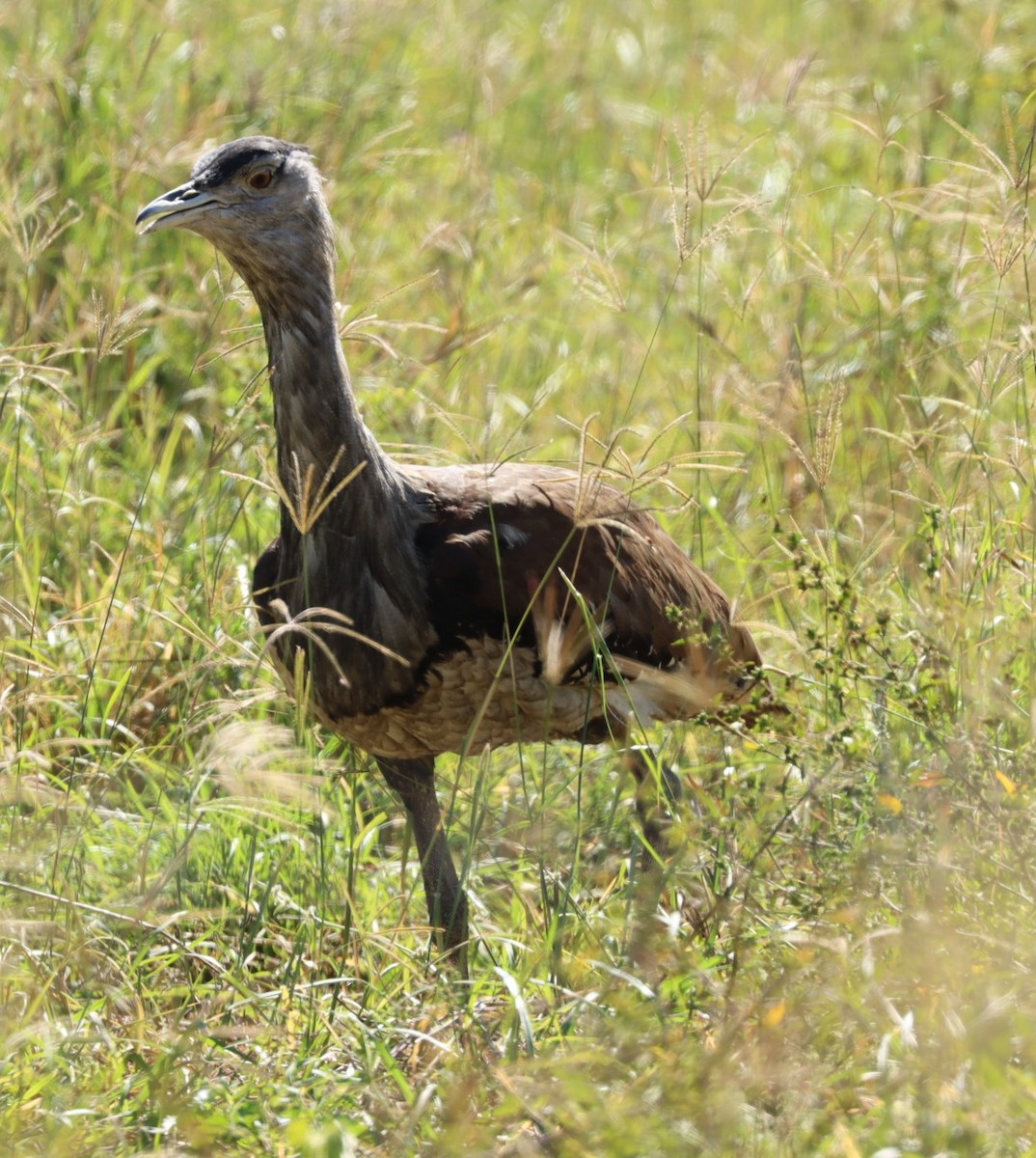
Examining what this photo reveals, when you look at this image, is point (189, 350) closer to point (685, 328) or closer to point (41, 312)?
point (41, 312)

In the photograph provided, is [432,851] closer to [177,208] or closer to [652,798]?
[652,798]

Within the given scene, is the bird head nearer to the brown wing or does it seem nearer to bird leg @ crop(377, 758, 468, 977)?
the brown wing

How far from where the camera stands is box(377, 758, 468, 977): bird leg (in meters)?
3.74

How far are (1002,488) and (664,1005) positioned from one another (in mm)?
2209

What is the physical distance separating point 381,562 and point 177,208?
915mm

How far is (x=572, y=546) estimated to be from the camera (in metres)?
4.09

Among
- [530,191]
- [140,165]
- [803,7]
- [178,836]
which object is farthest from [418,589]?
[803,7]

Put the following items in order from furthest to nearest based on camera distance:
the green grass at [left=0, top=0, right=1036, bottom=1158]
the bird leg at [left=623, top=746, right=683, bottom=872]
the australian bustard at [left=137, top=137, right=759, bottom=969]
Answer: the australian bustard at [left=137, top=137, right=759, bottom=969] → the bird leg at [left=623, top=746, right=683, bottom=872] → the green grass at [left=0, top=0, right=1036, bottom=1158]

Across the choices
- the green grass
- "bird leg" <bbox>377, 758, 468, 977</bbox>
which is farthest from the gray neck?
"bird leg" <bbox>377, 758, 468, 977</bbox>

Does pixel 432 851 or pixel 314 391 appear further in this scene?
pixel 432 851

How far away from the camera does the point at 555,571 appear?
3.99 metres

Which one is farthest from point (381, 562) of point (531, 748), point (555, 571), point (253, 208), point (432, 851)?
point (531, 748)

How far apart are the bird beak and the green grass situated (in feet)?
0.72

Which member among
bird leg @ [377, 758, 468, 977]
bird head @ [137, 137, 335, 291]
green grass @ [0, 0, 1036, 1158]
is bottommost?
bird leg @ [377, 758, 468, 977]
